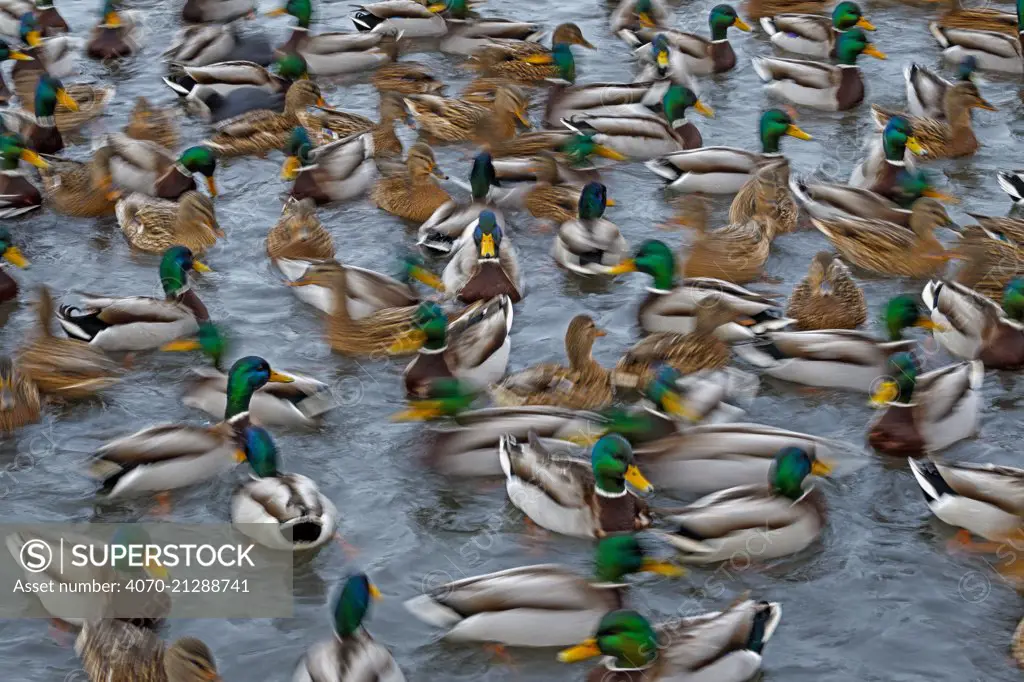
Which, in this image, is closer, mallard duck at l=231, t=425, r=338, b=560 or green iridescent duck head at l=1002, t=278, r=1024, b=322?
mallard duck at l=231, t=425, r=338, b=560

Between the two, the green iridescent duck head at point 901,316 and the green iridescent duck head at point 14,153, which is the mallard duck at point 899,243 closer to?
the green iridescent duck head at point 901,316

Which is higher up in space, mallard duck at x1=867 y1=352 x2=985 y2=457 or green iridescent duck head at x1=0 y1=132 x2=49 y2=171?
mallard duck at x1=867 y1=352 x2=985 y2=457

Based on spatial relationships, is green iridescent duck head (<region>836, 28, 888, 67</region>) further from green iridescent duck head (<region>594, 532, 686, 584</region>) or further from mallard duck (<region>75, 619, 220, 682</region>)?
mallard duck (<region>75, 619, 220, 682</region>)

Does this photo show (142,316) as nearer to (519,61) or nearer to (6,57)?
(6,57)

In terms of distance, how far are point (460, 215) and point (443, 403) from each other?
2.68 meters

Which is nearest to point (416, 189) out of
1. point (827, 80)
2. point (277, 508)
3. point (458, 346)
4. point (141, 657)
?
point (458, 346)

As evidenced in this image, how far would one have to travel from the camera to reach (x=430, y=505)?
873 cm

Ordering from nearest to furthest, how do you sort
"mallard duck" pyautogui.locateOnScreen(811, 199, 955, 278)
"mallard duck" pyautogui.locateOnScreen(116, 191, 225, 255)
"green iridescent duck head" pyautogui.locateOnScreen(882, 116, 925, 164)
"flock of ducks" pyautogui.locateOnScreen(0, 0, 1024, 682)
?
"flock of ducks" pyautogui.locateOnScreen(0, 0, 1024, 682) → "mallard duck" pyautogui.locateOnScreen(811, 199, 955, 278) → "mallard duck" pyautogui.locateOnScreen(116, 191, 225, 255) → "green iridescent duck head" pyautogui.locateOnScreen(882, 116, 925, 164)

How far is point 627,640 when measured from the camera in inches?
276

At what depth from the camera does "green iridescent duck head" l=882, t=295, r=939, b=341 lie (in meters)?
9.74

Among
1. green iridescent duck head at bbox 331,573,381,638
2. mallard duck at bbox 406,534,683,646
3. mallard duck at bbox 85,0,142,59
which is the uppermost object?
green iridescent duck head at bbox 331,573,381,638

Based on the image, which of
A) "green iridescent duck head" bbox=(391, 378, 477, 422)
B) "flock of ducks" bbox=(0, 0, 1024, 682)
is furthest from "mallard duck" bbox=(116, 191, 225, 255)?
"green iridescent duck head" bbox=(391, 378, 477, 422)

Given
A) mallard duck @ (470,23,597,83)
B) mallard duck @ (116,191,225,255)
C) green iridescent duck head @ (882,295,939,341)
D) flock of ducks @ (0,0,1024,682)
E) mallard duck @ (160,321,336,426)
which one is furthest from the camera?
mallard duck @ (470,23,597,83)

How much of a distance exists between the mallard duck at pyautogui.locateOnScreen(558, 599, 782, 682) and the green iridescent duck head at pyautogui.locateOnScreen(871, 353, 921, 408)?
2120mm
